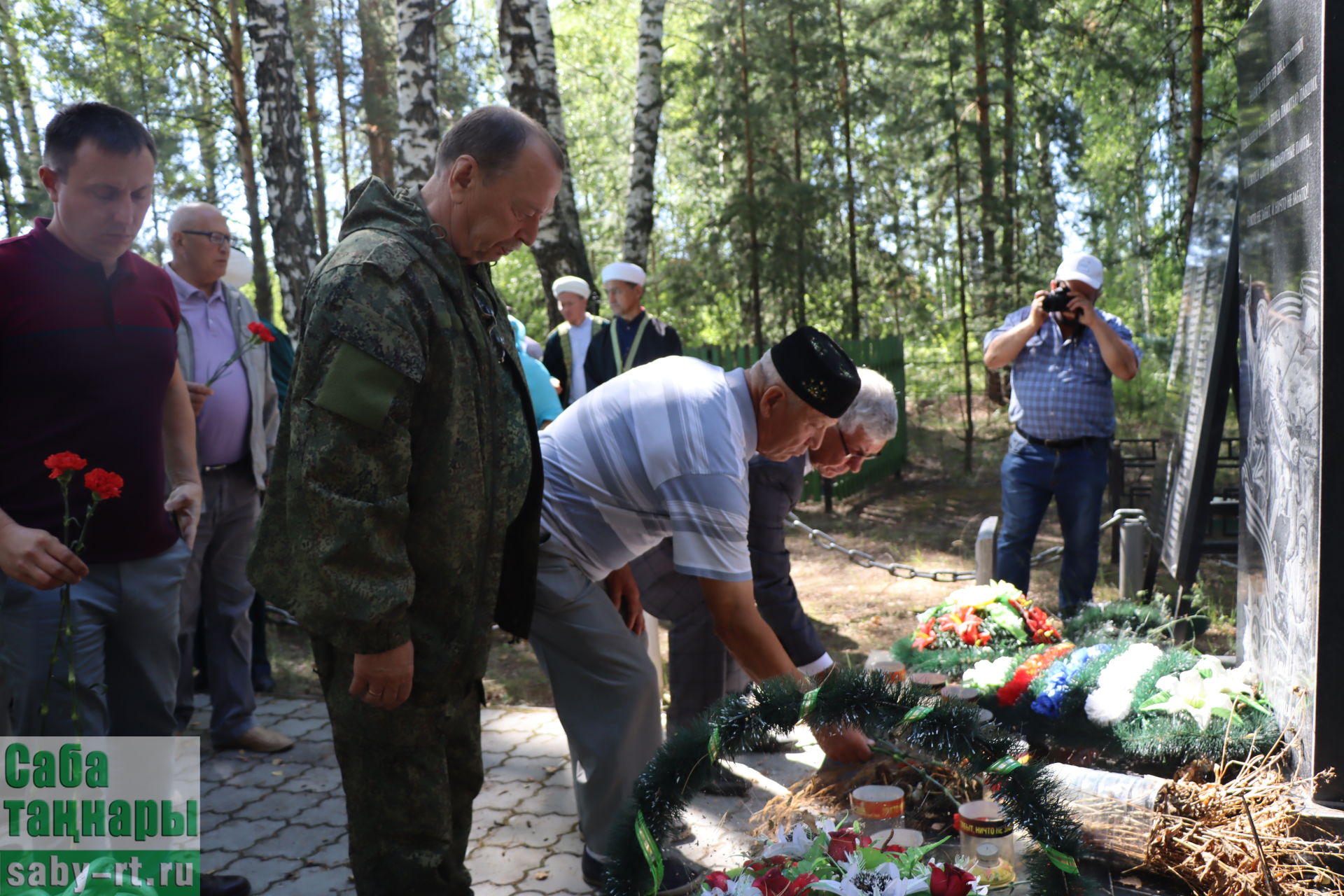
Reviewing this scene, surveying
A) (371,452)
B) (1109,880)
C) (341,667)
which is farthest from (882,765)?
(371,452)

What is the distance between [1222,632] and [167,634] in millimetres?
4996

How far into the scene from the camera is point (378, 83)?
59.6 ft

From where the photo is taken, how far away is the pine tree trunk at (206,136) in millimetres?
17750

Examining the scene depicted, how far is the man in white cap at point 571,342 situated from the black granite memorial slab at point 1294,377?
4.05m

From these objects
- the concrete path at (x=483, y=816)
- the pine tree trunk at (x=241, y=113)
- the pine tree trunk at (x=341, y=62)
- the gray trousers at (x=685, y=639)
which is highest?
the pine tree trunk at (x=341, y=62)

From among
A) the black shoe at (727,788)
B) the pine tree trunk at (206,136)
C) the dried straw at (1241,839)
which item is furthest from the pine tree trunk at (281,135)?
the pine tree trunk at (206,136)

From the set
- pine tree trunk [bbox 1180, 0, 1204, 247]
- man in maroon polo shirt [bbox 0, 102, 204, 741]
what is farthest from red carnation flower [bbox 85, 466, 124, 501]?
pine tree trunk [bbox 1180, 0, 1204, 247]

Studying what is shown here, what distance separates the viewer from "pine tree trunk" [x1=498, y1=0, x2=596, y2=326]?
8.27 meters

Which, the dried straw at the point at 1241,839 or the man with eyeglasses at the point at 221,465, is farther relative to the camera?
the man with eyeglasses at the point at 221,465

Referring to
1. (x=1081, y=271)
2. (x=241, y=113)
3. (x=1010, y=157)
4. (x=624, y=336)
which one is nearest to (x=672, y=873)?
(x=1081, y=271)

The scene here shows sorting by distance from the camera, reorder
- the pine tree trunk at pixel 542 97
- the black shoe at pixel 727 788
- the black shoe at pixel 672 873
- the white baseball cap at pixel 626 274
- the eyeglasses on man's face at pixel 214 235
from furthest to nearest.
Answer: the pine tree trunk at pixel 542 97 < the white baseball cap at pixel 626 274 < the eyeglasses on man's face at pixel 214 235 < the black shoe at pixel 727 788 < the black shoe at pixel 672 873

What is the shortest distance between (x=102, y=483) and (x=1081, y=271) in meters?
4.35

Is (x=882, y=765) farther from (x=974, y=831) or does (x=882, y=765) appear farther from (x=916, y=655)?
(x=974, y=831)

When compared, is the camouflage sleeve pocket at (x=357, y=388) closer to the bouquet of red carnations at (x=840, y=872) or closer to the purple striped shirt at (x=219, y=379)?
the bouquet of red carnations at (x=840, y=872)
